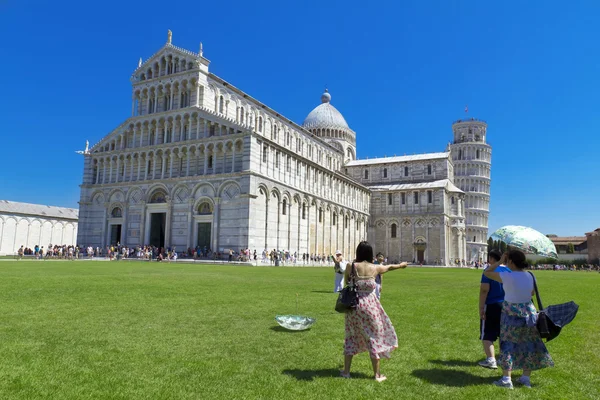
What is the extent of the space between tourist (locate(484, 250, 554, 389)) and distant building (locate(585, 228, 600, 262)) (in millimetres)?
87062

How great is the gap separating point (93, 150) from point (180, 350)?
169 ft

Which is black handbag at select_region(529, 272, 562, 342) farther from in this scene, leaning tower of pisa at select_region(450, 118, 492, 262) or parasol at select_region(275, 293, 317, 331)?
leaning tower of pisa at select_region(450, 118, 492, 262)

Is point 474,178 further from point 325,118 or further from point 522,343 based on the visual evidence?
point 522,343

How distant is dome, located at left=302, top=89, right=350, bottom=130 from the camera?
7912 centimetres

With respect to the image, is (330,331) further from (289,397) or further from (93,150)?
(93,150)

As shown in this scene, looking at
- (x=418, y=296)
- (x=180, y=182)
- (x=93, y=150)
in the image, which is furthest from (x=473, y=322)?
(x=93, y=150)

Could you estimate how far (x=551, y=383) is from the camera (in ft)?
19.9

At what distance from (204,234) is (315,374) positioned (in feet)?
Result: 130

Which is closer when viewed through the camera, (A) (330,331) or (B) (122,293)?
(A) (330,331)

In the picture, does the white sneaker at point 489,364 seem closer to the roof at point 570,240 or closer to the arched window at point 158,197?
the arched window at point 158,197

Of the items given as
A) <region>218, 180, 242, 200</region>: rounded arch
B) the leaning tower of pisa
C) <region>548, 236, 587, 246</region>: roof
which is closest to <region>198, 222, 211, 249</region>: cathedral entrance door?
<region>218, 180, 242, 200</region>: rounded arch

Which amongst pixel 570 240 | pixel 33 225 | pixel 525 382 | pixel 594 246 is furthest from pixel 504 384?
pixel 570 240

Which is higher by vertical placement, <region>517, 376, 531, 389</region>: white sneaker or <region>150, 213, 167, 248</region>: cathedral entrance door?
<region>150, 213, 167, 248</region>: cathedral entrance door

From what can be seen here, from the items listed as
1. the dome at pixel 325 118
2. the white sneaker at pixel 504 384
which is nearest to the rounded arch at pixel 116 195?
the dome at pixel 325 118
